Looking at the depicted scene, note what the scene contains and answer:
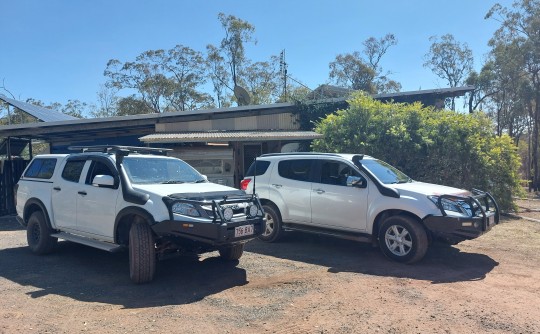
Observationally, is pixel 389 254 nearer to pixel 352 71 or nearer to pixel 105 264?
pixel 105 264

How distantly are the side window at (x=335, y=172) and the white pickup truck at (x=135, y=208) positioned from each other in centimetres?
200

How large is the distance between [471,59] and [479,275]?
31636mm

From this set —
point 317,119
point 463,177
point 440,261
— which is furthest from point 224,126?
point 440,261

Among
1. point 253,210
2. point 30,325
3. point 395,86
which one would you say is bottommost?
point 30,325

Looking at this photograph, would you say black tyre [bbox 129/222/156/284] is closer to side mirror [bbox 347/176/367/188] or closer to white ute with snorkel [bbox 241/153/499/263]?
white ute with snorkel [bbox 241/153/499/263]

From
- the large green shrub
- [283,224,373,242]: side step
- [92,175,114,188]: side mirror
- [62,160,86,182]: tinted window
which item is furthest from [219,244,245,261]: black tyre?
the large green shrub

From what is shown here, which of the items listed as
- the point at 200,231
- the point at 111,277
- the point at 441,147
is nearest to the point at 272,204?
the point at 200,231

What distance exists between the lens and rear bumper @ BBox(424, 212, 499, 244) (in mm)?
6512

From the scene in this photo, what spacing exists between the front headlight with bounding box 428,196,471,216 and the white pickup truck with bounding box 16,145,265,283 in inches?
107

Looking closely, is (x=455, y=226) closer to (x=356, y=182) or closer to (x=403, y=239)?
(x=403, y=239)

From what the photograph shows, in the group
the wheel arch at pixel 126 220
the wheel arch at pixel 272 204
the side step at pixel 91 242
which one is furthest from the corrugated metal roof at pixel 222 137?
the wheel arch at pixel 126 220

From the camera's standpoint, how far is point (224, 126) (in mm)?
15883

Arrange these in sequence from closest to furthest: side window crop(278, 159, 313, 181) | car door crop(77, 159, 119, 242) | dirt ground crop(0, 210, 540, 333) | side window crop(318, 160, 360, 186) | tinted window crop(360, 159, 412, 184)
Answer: dirt ground crop(0, 210, 540, 333) < car door crop(77, 159, 119, 242) < tinted window crop(360, 159, 412, 184) < side window crop(318, 160, 360, 186) < side window crop(278, 159, 313, 181)

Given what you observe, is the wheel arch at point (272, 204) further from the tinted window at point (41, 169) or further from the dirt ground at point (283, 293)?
the tinted window at point (41, 169)
